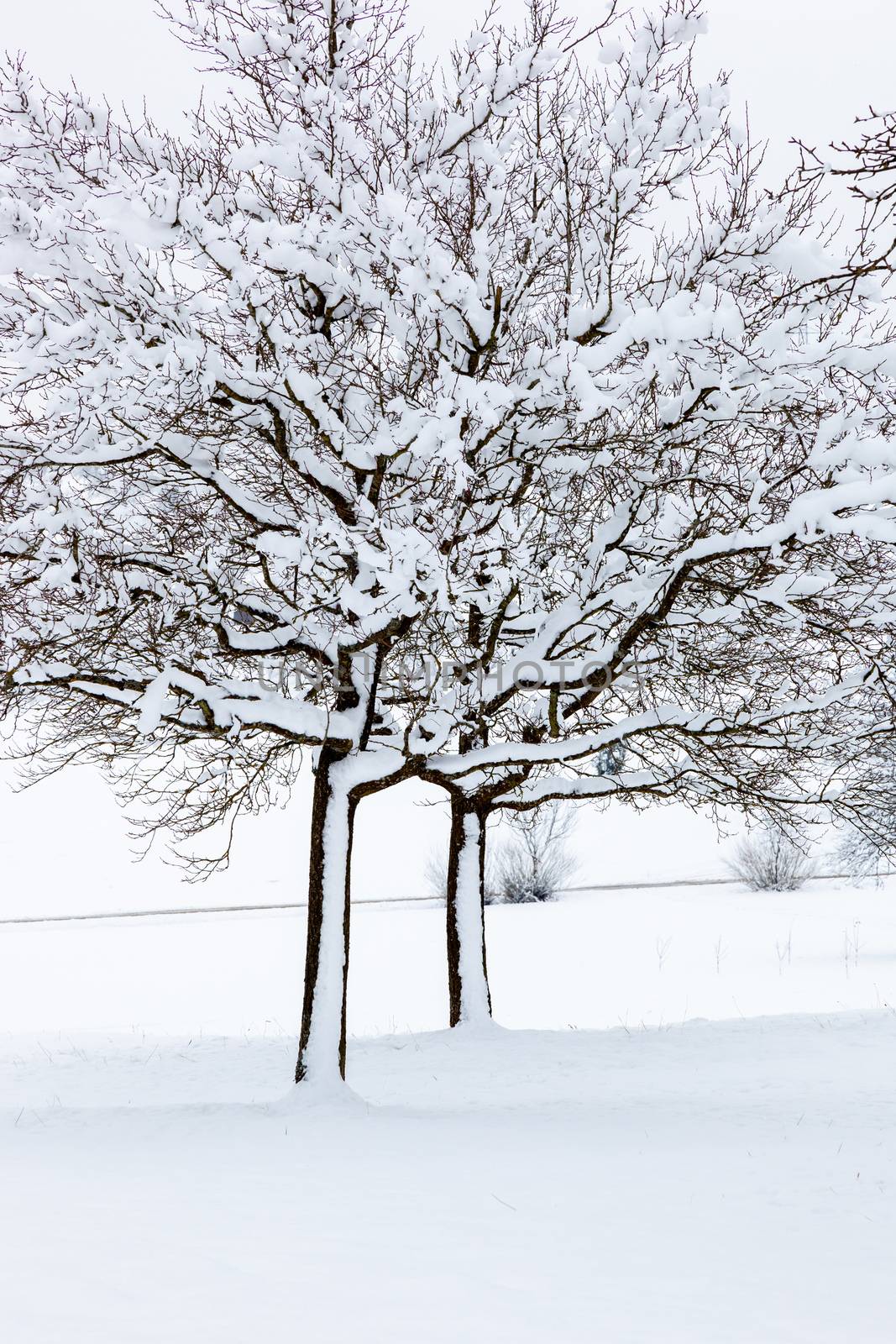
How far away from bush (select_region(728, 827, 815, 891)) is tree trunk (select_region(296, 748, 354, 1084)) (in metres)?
21.1

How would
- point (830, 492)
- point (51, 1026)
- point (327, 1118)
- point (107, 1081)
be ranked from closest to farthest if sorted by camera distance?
point (830, 492), point (327, 1118), point (107, 1081), point (51, 1026)

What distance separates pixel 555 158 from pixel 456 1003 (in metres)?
7.40

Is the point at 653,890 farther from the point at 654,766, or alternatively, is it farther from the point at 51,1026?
the point at 654,766

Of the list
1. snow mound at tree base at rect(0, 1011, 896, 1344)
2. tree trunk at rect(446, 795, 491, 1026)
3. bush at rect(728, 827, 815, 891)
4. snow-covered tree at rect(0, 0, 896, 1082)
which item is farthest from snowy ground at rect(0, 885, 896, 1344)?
bush at rect(728, 827, 815, 891)

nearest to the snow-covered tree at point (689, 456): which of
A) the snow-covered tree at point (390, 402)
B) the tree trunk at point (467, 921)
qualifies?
the snow-covered tree at point (390, 402)

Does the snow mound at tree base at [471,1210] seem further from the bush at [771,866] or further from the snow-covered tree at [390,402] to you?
the bush at [771,866]

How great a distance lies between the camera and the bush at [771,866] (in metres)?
27.1

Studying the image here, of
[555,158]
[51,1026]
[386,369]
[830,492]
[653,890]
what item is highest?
[555,158]

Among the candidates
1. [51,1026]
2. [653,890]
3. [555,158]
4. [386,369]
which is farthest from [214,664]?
[653,890]

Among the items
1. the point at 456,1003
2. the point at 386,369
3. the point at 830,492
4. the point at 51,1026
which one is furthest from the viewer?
the point at 51,1026

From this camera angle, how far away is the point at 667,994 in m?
15.9

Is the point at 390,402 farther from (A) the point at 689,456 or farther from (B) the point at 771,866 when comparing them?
Answer: (B) the point at 771,866

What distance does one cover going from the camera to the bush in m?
27.1

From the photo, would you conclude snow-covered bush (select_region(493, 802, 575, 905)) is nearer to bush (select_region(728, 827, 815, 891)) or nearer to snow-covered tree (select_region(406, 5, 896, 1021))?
bush (select_region(728, 827, 815, 891))
